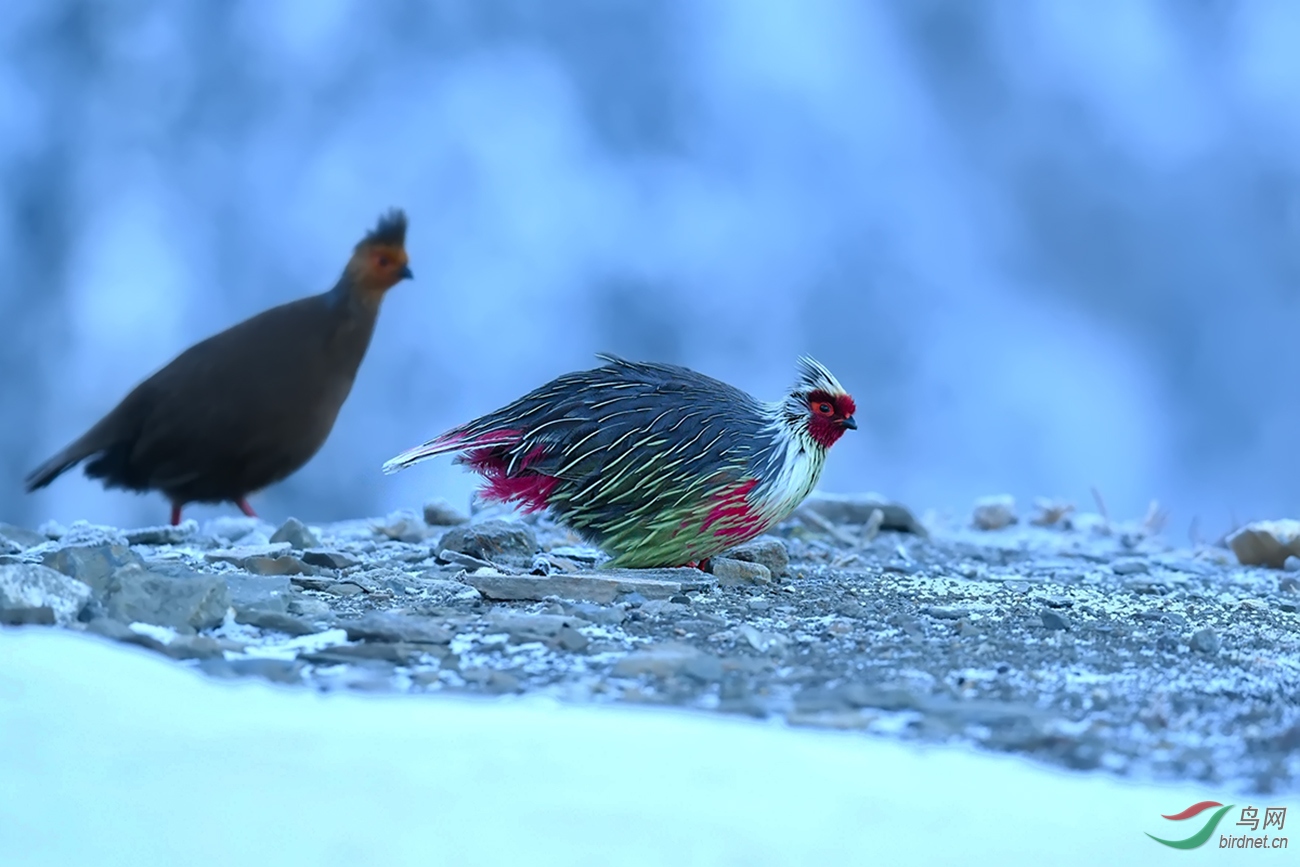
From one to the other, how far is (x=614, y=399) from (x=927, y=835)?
7.08ft

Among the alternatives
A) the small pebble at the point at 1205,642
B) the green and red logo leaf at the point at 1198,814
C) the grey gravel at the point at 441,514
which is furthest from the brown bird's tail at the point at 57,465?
the green and red logo leaf at the point at 1198,814

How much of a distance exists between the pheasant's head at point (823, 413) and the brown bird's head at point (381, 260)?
2.73 meters

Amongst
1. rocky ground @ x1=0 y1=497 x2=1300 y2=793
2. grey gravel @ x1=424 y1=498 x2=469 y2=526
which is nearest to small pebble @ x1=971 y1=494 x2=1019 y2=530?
rocky ground @ x1=0 y1=497 x2=1300 y2=793

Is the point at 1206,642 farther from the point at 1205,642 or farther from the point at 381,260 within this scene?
the point at 381,260

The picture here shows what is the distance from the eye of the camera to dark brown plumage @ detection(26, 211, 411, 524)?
234 inches

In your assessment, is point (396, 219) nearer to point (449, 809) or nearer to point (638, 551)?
point (638, 551)

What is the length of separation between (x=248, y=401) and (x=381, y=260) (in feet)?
2.94

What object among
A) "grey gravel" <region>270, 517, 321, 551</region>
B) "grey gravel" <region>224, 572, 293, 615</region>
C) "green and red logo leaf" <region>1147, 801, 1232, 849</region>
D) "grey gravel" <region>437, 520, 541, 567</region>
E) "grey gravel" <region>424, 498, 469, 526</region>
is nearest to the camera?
"green and red logo leaf" <region>1147, 801, 1232, 849</region>

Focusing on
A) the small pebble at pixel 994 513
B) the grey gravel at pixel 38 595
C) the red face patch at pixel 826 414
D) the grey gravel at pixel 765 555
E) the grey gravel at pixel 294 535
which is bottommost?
the grey gravel at pixel 38 595

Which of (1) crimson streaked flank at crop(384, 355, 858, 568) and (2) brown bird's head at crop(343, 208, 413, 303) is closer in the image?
(1) crimson streaked flank at crop(384, 355, 858, 568)

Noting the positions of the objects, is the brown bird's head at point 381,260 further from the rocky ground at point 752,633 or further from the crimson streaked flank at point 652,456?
the crimson streaked flank at point 652,456

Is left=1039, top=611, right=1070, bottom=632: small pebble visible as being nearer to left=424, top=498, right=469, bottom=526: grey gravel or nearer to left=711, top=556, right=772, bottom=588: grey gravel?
left=711, top=556, right=772, bottom=588: grey gravel

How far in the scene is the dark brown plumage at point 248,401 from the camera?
5945 mm

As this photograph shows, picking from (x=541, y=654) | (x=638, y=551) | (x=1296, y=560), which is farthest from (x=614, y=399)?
(x=1296, y=560)
